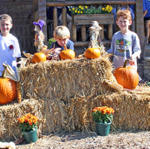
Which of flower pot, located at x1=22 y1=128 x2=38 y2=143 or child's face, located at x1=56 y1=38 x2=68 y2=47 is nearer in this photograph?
flower pot, located at x1=22 y1=128 x2=38 y2=143

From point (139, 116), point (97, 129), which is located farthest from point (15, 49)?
point (139, 116)

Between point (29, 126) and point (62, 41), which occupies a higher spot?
point (62, 41)

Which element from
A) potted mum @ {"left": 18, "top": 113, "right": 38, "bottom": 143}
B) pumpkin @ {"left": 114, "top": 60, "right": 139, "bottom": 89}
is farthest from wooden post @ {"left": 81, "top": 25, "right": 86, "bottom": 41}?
potted mum @ {"left": 18, "top": 113, "right": 38, "bottom": 143}

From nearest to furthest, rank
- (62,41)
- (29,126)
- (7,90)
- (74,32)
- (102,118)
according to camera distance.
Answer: (29,126) < (102,118) < (7,90) < (62,41) < (74,32)

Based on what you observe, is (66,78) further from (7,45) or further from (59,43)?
(7,45)

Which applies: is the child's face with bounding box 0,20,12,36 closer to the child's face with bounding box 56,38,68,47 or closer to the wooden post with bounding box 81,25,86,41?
the child's face with bounding box 56,38,68,47

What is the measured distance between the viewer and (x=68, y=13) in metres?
7.16

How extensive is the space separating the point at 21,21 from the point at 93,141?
6.92 meters

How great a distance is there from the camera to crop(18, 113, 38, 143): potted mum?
3.43m

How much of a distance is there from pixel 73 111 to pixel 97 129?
0.47m

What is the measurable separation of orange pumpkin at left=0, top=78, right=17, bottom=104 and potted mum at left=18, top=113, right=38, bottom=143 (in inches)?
17.7

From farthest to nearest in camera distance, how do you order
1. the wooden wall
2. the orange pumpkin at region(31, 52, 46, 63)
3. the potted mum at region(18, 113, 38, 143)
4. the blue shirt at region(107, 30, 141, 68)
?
1. the wooden wall
2. the blue shirt at region(107, 30, 141, 68)
3. the orange pumpkin at region(31, 52, 46, 63)
4. the potted mum at region(18, 113, 38, 143)

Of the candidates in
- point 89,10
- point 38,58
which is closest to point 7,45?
point 38,58

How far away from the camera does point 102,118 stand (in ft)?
11.8
